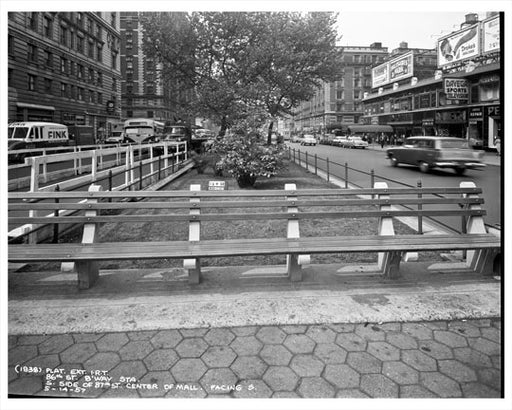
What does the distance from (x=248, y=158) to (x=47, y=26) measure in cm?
842

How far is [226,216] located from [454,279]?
2.58 metres

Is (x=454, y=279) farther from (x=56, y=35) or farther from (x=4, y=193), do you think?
(x=56, y=35)

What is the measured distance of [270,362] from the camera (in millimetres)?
2422

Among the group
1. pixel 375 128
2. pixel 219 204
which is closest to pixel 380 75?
pixel 375 128

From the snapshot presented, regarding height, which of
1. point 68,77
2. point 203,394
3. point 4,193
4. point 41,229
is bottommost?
point 203,394

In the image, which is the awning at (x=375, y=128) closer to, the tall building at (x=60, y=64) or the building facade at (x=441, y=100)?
the building facade at (x=441, y=100)

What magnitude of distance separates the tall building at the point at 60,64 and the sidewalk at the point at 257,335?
6.14 feet

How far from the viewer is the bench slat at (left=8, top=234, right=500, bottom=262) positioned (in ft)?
11.1

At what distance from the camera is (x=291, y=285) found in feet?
12.0

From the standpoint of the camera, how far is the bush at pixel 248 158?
11148mm

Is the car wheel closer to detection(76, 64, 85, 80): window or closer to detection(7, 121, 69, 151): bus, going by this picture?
detection(7, 121, 69, 151): bus

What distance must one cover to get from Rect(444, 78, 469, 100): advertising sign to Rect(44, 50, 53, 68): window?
26.1 m

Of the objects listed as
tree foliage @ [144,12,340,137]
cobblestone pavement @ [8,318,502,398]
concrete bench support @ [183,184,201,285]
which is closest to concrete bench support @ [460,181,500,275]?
cobblestone pavement @ [8,318,502,398]

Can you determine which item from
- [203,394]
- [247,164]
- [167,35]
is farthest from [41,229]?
[167,35]
